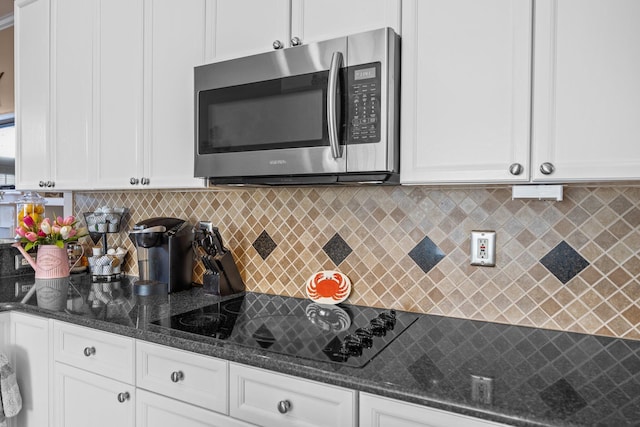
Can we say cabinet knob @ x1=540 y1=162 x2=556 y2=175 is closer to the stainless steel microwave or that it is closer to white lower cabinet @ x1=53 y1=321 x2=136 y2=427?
the stainless steel microwave

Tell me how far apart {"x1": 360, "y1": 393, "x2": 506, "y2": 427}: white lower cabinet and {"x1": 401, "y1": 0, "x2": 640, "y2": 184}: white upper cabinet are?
0.63 meters

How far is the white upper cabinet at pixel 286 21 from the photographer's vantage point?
1.44m

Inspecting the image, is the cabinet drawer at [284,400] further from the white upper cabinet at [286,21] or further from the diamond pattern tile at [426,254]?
the white upper cabinet at [286,21]

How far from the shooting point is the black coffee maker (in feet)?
6.66

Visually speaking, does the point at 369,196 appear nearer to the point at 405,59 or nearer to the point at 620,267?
the point at 405,59

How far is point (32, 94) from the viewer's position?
2.38m

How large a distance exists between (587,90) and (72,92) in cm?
217

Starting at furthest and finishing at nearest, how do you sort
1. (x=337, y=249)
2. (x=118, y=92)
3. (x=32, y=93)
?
1. (x=32, y=93)
2. (x=118, y=92)
3. (x=337, y=249)

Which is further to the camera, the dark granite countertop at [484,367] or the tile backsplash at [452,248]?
the tile backsplash at [452,248]

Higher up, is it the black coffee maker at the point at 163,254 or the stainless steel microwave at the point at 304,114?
the stainless steel microwave at the point at 304,114

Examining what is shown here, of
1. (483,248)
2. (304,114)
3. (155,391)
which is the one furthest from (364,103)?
(155,391)

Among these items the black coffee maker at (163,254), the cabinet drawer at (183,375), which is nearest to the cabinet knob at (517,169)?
the cabinet drawer at (183,375)

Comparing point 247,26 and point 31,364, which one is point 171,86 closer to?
point 247,26

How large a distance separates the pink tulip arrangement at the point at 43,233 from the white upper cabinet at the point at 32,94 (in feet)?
0.69
